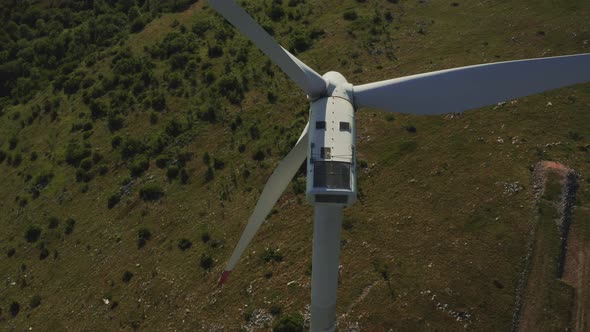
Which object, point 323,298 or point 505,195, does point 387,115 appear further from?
point 323,298

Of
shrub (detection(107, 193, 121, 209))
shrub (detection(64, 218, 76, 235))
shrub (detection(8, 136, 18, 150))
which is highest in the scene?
shrub (detection(8, 136, 18, 150))

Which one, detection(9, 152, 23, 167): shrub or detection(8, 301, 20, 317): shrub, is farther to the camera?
detection(9, 152, 23, 167): shrub

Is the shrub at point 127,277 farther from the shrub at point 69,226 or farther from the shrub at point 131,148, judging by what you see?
the shrub at point 131,148

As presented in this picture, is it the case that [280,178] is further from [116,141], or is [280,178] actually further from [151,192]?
[116,141]

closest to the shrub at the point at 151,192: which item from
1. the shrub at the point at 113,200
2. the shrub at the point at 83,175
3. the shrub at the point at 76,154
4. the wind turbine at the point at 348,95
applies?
the shrub at the point at 113,200

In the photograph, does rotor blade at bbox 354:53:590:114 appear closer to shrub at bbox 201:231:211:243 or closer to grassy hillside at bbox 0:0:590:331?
grassy hillside at bbox 0:0:590:331

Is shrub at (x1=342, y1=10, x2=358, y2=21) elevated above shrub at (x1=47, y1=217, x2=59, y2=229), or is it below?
above

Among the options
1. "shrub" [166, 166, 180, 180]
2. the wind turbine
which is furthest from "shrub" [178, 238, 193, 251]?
the wind turbine

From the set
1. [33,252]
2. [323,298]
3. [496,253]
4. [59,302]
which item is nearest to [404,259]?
[496,253]
